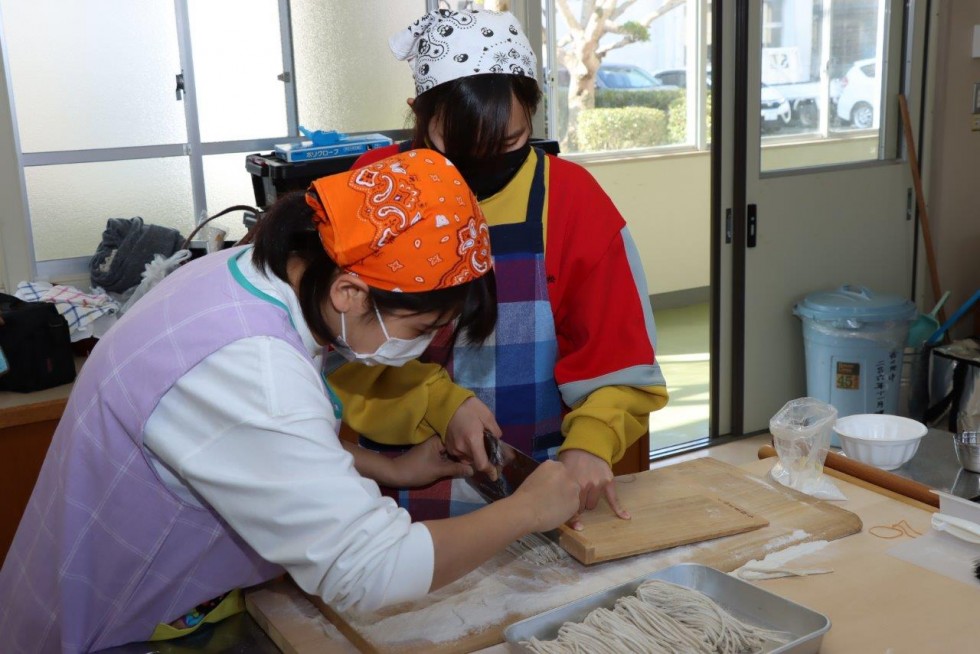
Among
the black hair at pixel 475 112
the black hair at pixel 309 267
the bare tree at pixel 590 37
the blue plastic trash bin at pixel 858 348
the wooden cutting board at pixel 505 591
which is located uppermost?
the bare tree at pixel 590 37

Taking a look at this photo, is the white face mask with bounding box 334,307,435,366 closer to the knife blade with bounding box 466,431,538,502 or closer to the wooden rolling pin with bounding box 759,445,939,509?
the knife blade with bounding box 466,431,538,502

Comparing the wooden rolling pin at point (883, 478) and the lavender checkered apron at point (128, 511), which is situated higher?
the lavender checkered apron at point (128, 511)

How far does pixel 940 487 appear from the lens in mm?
1719

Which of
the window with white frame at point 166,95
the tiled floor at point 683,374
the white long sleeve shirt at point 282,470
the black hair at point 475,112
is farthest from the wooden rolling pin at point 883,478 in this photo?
the tiled floor at point 683,374

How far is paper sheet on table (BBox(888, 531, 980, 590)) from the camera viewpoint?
3.96 feet

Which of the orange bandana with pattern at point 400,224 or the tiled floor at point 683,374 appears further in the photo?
the tiled floor at point 683,374

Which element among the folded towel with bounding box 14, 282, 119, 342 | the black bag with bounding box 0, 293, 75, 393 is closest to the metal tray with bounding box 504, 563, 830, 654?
the black bag with bounding box 0, 293, 75, 393

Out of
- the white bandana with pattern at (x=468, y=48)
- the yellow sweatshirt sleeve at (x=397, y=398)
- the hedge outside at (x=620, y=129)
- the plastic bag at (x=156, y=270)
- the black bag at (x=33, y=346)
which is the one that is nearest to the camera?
the white bandana with pattern at (x=468, y=48)

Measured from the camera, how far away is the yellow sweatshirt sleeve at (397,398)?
4.73 ft

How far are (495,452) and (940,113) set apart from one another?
3.40 m

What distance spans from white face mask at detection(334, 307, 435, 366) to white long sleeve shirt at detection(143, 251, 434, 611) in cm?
11

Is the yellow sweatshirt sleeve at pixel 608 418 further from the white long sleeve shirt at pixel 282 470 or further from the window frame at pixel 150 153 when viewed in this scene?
the window frame at pixel 150 153

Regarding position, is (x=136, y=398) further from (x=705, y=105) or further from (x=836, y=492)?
(x=705, y=105)

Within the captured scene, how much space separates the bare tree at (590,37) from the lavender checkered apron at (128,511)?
17.5 feet
